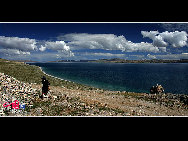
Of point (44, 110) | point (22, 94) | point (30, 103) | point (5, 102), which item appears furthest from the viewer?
point (22, 94)

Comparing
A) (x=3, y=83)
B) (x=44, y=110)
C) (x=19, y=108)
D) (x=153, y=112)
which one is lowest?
(x=153, y=112)

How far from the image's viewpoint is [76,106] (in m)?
16.2

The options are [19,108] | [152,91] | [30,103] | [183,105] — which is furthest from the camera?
[152,91]

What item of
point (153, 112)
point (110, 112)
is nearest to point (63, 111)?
point (110, 112)

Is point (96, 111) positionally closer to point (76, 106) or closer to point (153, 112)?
point (76, 106)

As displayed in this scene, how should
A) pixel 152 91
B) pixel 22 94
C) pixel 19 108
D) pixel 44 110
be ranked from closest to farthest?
pixel 19 108 < pixel 44 110 < pixel 22 94 < pixel 152 91

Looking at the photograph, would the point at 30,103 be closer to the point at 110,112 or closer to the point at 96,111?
the point at 96,111

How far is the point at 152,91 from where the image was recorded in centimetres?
3097

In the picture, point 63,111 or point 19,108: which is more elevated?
point 19,108

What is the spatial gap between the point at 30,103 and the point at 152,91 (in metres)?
24.9

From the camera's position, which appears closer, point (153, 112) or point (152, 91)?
point (153, 112)

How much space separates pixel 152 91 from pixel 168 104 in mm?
10859

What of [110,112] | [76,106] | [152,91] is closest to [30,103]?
[76,106]

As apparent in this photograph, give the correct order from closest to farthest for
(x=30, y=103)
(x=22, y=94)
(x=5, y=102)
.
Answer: (x=5, y=102) < (x=30, y=103) < (x=22, y=94)
